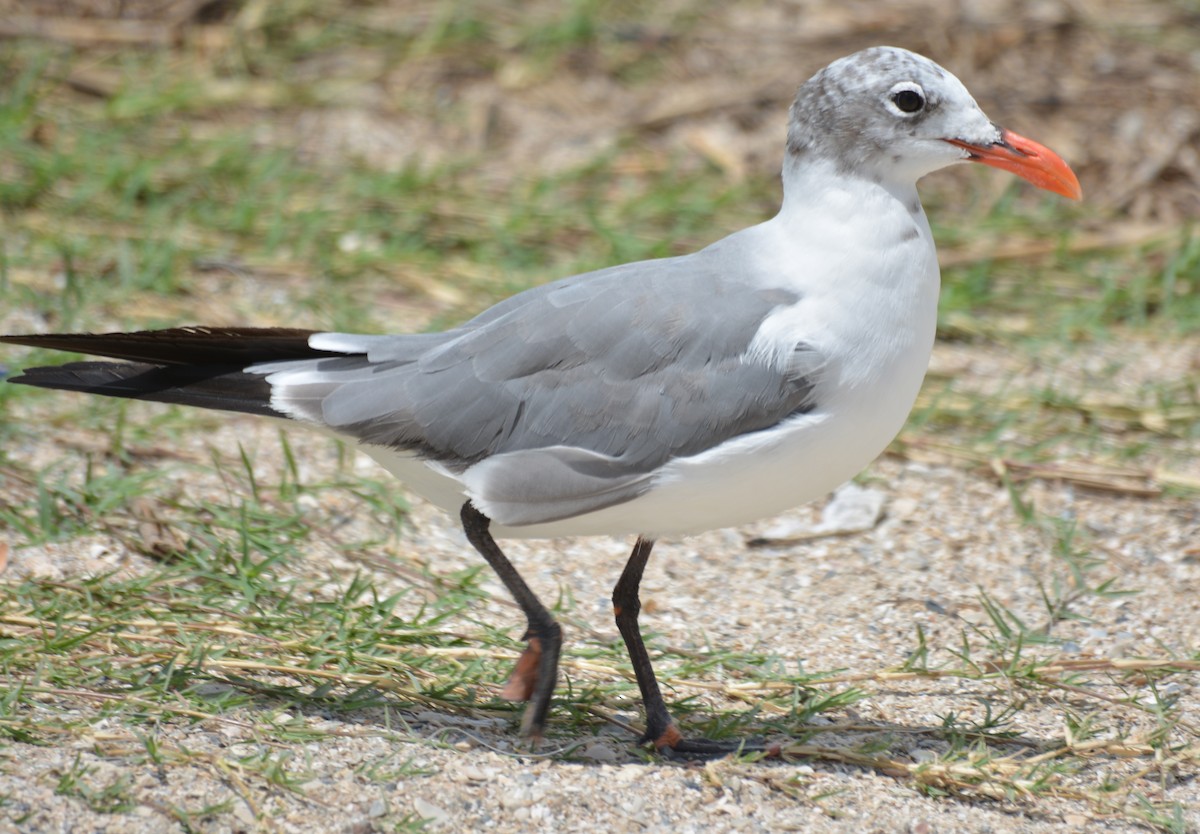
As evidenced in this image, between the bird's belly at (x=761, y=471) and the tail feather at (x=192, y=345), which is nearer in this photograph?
the bird's belly at (x=761, y=471)

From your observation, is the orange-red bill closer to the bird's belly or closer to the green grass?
the bird's belly

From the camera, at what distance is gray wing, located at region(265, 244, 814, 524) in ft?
8.74

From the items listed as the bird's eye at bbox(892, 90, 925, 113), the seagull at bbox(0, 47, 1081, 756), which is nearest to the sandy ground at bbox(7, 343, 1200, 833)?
the seagull at bbox(0, 47, 1081, 756)

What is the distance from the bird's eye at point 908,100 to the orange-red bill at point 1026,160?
0.09 metres

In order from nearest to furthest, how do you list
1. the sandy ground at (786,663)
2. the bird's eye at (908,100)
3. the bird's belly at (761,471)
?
the sandy ground at (786,663)
the bird's belly at (761,471)
the bird's eye at (908,100)

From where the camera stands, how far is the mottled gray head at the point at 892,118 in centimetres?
277

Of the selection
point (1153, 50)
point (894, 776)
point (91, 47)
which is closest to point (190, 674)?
point (894, 776)

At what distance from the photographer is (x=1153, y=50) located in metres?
6.62

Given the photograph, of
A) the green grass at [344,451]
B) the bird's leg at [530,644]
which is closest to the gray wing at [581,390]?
the bird's leg at [530,644]

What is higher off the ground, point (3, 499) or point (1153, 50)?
point (1153, 50)

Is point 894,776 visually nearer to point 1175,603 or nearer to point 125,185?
point 1175,603

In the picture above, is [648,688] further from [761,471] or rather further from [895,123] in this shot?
[895,123]

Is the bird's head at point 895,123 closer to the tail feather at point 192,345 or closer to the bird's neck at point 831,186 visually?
the bird's neck at point 831,186

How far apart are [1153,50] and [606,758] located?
5.08 m
